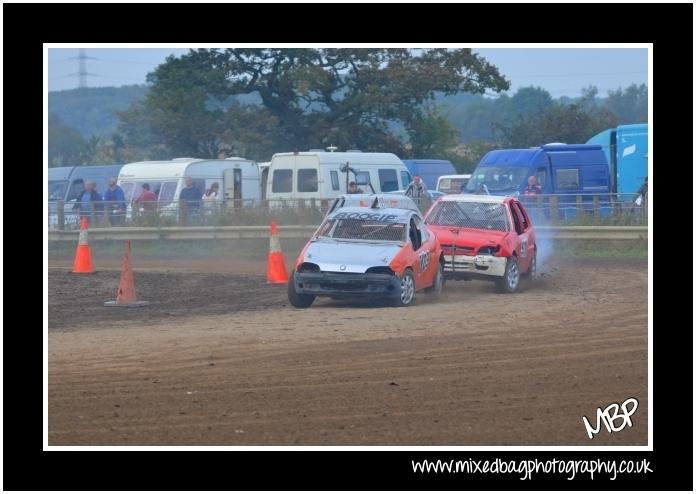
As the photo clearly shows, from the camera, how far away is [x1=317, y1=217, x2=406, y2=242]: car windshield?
60.3 ft

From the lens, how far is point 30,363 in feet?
33.9

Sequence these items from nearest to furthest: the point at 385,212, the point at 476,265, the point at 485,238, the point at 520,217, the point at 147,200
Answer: the point at 385,212
the point at 476,265
the point at 485,238
the point at 520,217
the point at 147,200

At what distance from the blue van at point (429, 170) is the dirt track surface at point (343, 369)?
24.9 meters

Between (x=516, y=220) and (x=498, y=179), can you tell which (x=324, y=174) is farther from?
(x=516, y=220)

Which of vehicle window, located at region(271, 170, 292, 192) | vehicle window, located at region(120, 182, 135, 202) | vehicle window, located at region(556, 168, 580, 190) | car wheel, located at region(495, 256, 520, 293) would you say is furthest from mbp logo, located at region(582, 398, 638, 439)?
vehicle window, located at region(120, 182, 135, 202)

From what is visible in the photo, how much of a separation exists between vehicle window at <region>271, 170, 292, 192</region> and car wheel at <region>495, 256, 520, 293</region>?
52.0ft

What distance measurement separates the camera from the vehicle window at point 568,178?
35688mm

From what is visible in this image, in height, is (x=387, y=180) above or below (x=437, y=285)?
above

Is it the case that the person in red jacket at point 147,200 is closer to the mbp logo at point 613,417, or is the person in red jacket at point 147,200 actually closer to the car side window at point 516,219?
the car side window at point 516,219

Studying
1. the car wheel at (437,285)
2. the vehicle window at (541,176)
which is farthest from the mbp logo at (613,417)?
the vehicle window at (541,176)

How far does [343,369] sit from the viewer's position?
12.3 meters

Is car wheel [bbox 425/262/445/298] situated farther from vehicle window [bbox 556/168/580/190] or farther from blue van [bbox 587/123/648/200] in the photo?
blue van [bbox 587/123/648/200]

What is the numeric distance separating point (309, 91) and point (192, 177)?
871 centimetres

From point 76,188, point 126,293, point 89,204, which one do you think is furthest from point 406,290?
point 76,188
